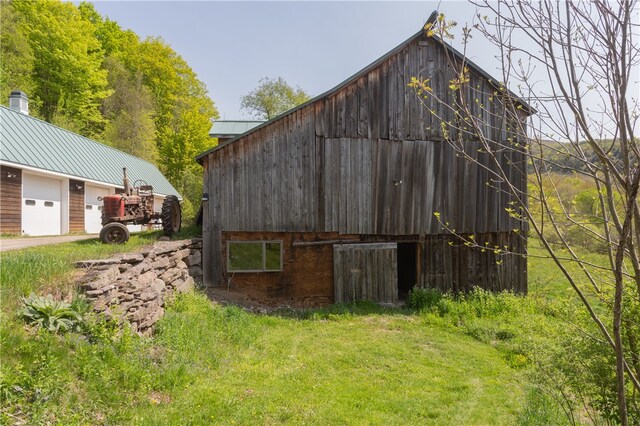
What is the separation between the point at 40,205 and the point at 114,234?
382 inches

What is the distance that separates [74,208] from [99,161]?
4050 mm

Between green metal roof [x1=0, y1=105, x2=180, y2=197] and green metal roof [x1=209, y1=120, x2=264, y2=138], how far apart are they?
7997 mm

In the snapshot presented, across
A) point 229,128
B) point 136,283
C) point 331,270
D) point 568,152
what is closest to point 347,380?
point 136,283

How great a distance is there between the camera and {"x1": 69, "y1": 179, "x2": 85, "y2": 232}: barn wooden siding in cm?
1842

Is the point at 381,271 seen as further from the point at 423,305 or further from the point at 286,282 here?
the point at 286,282

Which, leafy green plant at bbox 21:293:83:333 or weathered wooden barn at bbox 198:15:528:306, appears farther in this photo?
weathered wooden barn at bbox 198:15:528:306

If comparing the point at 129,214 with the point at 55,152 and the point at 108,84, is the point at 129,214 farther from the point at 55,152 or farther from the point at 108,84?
the point at 108,84

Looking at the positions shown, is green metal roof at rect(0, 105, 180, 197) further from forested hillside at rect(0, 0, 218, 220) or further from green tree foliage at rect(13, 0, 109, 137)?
green tree foliage at rect(13, 0, 109, 137)

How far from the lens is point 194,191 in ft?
107

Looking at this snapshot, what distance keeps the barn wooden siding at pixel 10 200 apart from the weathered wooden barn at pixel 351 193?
975cm

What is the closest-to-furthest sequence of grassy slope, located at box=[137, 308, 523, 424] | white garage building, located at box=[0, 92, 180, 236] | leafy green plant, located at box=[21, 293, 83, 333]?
leafy green plant, located at box=[21, 293, 83, 333]
grassy slope, located at box=[137, 308, 523, 424]
white garage building, located at box=[0, 92, 180, 236]

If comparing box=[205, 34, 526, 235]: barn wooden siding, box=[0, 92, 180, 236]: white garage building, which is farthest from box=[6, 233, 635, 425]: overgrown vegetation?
box=[0, 92, 180, 236]: white garage building

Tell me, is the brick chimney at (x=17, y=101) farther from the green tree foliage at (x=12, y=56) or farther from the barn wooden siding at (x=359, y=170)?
the barn wooden siding at (x=359, y=170)

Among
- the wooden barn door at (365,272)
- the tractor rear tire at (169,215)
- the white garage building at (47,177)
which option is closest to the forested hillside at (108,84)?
the white garage building at (47,177)
